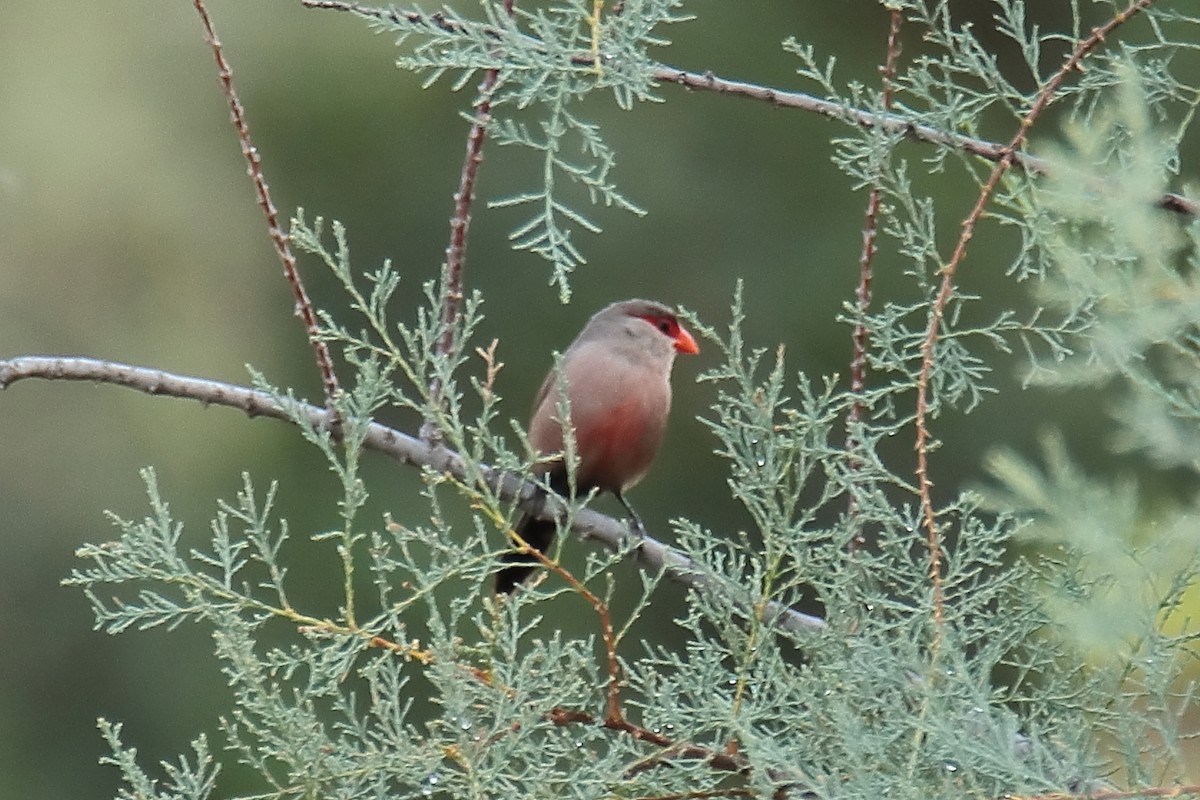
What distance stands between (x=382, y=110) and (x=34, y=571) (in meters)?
3.03

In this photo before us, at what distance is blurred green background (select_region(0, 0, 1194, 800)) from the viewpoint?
9312 millimetres

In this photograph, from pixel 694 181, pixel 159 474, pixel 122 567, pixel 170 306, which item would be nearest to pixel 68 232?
pixel 170 306

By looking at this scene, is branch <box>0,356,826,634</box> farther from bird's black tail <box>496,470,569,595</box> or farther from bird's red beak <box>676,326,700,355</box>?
bird's red beak <box>676,326,700,355</box>

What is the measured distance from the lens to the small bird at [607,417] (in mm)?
4406

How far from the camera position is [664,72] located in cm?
253

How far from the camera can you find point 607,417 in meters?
4.46

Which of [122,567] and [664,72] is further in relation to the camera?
[664,72]

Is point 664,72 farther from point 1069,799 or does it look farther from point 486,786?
point 1069,799

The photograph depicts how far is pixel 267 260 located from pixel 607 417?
6002 millimetres

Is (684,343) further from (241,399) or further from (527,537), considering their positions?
(241,399)

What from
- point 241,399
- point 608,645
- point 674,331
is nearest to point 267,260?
point 674,331

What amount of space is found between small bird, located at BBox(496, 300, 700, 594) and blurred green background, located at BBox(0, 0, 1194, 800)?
433 cm

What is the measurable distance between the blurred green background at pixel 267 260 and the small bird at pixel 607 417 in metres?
4.33

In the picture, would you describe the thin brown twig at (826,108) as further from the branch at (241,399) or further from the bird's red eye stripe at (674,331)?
the bird's red eye stripe at (674,331)
